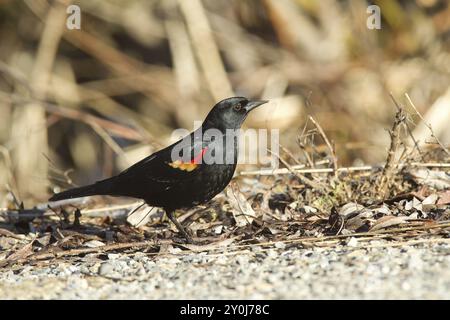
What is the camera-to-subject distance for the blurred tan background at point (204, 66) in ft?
30.1

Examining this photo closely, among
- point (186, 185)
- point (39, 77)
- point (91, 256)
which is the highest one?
point (39, 77)

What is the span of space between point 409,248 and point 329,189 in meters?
1.25

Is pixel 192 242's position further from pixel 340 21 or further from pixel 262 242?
pixel 340 21

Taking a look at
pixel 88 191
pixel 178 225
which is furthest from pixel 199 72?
pixel 178 225

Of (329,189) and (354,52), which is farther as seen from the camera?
(354,52)

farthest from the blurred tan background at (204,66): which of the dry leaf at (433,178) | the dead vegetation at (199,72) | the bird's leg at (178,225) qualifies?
the bird's leg at (178,225)

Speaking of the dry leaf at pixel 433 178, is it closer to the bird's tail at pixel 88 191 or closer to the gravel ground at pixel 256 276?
the gravel ground at pixel 256 276

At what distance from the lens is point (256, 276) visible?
3465 millimetres

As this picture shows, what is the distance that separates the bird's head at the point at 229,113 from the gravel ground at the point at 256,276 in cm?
104

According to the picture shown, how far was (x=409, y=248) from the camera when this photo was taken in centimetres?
372

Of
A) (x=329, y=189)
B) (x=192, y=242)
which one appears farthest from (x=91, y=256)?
(x=329, y=189)

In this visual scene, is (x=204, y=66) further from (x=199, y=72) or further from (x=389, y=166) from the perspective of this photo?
(x=389, y=166)

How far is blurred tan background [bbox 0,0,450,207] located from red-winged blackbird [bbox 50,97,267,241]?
403cm

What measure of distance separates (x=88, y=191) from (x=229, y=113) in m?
0.99
